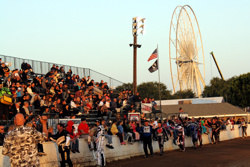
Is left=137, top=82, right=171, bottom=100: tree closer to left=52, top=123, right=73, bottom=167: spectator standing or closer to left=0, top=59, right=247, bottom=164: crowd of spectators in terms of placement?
left=0, top=59, right=247, bottom=164: crowd of spectators

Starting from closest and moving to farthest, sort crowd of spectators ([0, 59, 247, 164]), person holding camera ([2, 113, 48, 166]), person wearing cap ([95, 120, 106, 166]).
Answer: person holding camera ([2, 113, 48, 166])
person wearing cap ([95, 120, 106, 166])
crowd of spectators ([0, 59, 247, 164])

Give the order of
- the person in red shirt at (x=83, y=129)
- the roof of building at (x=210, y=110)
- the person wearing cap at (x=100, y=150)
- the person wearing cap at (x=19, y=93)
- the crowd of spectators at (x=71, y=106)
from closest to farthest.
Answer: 1. the person wearing cap at (x=100, y=150)
2. the person in red shirt at (x=83, y=129)
3. the crowd of spectators at (x=71, y=106)
4. the person wearing cap at (x=19, y=93)
5. the roof of building at (x=210, y=110)

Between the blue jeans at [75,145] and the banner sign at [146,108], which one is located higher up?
the banner sign at [146,108]

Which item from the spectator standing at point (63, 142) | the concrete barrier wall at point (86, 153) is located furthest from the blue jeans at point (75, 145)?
the spectator standing at point (63, 142)

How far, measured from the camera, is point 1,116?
17.2m

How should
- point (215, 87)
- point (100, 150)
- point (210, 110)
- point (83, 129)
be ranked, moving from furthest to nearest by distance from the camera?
point (215, 87), point (210, 110), point (83, 129), point (100, 150)

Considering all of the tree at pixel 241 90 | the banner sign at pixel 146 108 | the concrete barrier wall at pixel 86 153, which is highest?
the tree at pixel 241 90

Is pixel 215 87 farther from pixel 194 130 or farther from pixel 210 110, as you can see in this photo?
pixel 194 130

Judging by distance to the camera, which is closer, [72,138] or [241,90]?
[72,138]

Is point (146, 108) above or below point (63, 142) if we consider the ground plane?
above

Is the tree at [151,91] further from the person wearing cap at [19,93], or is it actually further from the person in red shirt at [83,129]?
the person in red shirt at [83,129]

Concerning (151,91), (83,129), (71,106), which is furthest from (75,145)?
(151,91)

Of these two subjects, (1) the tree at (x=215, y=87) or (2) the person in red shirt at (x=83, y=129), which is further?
(1) the tree at (x=215, y=87)

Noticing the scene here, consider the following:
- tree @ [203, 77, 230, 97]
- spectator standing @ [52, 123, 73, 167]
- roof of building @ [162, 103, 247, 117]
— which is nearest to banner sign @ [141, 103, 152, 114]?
spectator standing @ [52, 123, 73, 167]
